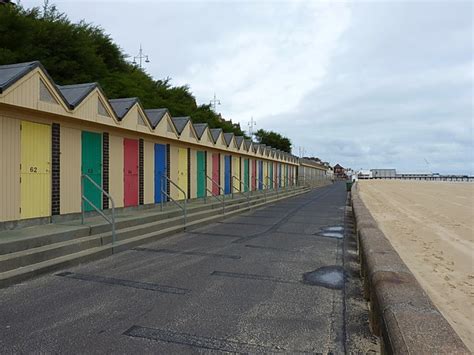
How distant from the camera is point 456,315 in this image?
529 cm

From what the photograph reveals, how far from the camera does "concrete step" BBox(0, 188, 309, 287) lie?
5715 mm

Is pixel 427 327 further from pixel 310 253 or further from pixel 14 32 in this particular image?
pixel 14 32

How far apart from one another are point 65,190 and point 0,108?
2.42 metres

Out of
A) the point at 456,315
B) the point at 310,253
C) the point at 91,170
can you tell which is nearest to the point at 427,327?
the point at 456,315

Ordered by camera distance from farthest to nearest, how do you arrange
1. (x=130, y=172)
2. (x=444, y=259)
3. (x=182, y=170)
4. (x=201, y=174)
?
(x=201, y=174) < (x=182, y=170) < (x=130, y=172) < (x=444, y=259)

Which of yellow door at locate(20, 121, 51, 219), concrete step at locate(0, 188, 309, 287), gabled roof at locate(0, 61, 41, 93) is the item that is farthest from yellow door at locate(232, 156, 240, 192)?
gabled roof at locate(0, 61, 41, 93)

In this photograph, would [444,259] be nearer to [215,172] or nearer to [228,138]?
[215,172]

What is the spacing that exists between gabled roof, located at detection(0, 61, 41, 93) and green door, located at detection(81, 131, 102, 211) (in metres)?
2.27

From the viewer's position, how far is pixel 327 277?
6480 millimetres

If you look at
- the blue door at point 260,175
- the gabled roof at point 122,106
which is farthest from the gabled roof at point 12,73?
the blue door at point 260,175

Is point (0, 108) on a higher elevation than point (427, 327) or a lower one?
higher

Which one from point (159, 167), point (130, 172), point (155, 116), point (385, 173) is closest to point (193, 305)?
point (130, 172)

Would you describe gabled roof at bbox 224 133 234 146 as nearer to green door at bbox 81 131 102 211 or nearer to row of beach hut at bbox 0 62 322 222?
row of beach hut at bbox 0 62 322 222

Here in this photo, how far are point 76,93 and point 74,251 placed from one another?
420 centimetres
